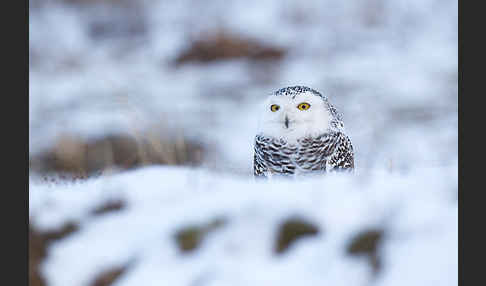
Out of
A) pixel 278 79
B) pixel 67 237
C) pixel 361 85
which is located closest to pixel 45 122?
pixel 278 79

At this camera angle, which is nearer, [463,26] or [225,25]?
[463,26]

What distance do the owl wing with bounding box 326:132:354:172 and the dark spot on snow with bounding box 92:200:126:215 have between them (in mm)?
1527

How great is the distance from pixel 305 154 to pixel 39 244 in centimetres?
171

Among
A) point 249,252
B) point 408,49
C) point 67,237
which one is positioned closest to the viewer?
point 249,252

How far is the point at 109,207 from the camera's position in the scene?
7.70 ft

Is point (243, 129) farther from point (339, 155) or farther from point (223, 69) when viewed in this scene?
point (339, 155)

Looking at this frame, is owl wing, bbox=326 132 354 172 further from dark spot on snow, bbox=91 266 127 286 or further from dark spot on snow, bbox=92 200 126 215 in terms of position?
dark spot on snow, bbox=91 266 127 286

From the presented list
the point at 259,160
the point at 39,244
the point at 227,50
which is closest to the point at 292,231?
the point at 39,244

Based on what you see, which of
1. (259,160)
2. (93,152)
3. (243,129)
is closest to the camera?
(259,160)

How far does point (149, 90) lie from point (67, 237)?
7.12m

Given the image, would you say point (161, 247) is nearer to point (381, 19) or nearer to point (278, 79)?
point (278, 79)

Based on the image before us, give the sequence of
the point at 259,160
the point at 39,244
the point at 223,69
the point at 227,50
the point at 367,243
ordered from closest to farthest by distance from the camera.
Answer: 1. the point at 367,243
2. the point at 39,244
3. the point at 259,160
4. the point at 223,69
5. the point at 227,50

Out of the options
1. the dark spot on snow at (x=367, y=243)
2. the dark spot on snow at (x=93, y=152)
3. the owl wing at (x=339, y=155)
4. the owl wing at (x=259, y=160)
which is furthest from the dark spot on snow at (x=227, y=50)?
the dark spot on snow at (x=367, y=243)

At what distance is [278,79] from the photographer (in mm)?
9297
